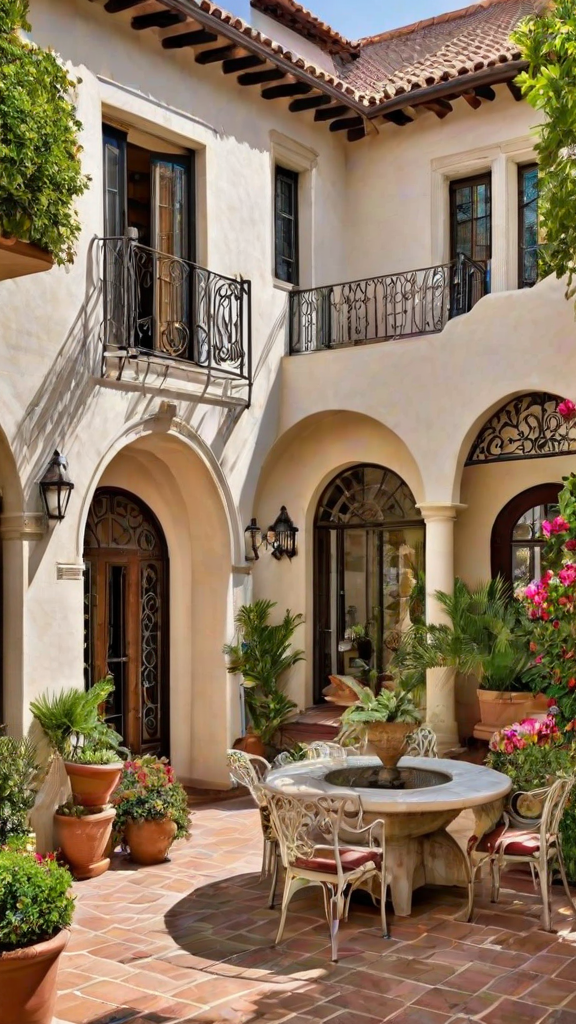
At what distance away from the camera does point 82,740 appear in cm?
995

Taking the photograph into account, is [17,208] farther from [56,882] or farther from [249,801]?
[249,801]

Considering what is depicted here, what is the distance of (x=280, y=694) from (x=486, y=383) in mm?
4319

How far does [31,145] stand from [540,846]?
5.64 m

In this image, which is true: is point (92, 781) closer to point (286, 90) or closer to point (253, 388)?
point (253, 388)

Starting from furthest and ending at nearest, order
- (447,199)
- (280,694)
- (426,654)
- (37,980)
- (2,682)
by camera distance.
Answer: (447,199) < (280,694) < (426,654) < (2,682) < (37,980)

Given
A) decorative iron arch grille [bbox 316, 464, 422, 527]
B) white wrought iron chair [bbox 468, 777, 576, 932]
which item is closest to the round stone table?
white wrought iron chair [bbox 468, 777, 576, 932]

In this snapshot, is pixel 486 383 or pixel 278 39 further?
pixel 278 39

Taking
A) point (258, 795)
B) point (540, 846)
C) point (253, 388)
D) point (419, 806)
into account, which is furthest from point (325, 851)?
point (253, 388)

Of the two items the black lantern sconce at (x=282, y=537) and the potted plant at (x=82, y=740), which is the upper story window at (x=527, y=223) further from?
the potted plant at (x=82, y=740)

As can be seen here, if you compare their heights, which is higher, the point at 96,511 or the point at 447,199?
the point at 447,199

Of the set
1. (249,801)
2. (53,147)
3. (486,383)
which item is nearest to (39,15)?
(53,147)

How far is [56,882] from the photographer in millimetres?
5582

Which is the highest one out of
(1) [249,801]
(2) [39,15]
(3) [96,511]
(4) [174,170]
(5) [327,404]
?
(2) [39,15]

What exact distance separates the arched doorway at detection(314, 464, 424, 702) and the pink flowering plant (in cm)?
399
